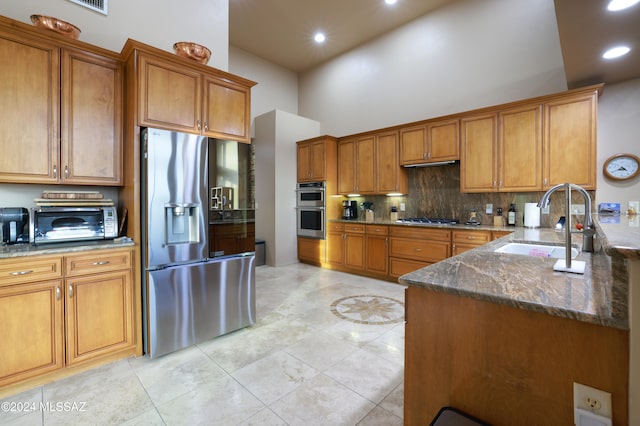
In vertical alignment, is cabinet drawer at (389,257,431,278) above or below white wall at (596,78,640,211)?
below

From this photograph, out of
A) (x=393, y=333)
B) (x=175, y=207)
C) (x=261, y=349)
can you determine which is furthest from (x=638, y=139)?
(x=175, y=207)

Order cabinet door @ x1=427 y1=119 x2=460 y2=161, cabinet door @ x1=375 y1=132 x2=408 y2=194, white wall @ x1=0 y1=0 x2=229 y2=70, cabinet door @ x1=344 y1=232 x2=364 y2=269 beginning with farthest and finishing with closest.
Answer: cabinet door @ x1=344 y1=232 x2=364 y2=269 → cabinet door @ x1=375 y1=132 x2=408 y2=194 → cabinet door @ x1=427 y1=119 x2=460 y2=161 → white wall @ x1=0 y1=0 x2=229 y2=70

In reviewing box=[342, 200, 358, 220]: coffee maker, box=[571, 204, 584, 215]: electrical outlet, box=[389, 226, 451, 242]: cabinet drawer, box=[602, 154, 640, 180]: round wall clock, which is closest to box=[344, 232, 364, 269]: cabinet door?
box=[342, 200, 358, 220]: coffee maker

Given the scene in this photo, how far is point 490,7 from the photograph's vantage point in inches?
159

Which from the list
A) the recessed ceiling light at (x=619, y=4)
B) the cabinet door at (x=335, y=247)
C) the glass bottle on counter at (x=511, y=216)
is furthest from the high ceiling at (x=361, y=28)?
the cabinet door at (x=335, y=247)

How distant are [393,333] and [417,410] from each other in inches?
59.6

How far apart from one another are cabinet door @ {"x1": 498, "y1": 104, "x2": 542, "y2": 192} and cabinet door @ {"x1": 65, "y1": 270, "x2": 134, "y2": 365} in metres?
4.13

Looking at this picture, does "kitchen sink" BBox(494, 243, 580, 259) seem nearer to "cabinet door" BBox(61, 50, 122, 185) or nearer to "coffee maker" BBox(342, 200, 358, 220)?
"cabinet door" BBox(61, 50, 122, 185)

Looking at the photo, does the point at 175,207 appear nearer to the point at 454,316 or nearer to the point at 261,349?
the point at 261,349

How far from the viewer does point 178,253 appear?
2338 mm

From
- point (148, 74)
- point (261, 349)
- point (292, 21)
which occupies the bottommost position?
point (261, 349)

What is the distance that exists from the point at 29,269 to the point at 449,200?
4603mm

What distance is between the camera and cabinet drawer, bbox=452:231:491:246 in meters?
3.53

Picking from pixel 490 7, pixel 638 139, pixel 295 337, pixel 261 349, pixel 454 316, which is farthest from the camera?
pixel 490 7
